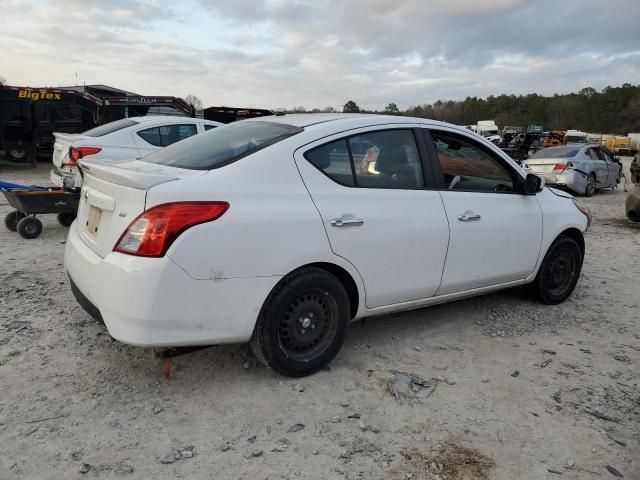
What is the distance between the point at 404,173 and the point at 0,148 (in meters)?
16.3

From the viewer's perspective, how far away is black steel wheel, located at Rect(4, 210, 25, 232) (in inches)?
284

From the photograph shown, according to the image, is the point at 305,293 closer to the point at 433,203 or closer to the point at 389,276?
the point at 389,276

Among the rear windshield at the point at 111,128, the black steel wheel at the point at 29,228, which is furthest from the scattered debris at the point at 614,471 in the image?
the rear windshield at the point at 111,128

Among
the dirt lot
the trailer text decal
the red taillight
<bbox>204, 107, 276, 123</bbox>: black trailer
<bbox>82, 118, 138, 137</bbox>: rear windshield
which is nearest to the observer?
the dirt lot

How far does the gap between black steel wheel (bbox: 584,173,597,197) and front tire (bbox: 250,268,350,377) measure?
13358 mm

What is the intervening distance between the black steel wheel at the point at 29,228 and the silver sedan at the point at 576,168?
11819 millimetres

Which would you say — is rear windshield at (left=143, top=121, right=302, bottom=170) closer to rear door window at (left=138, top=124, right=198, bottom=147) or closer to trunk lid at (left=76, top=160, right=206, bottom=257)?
trunk lid at (left=76, top=160, right=206, bottom=257)

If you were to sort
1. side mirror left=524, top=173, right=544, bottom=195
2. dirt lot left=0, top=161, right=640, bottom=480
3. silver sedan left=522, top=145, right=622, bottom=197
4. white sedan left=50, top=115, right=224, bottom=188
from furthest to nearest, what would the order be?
silver sedan left=522, top=145, right=622, bottom=197 → white sedan left=50, top=115, right=224, bottom=188 → side mirror left=524, top=173, right=544, bottom=195 → dirt lot left=0, top=161, right=640, bottom=480

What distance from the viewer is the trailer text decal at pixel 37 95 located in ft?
51.0

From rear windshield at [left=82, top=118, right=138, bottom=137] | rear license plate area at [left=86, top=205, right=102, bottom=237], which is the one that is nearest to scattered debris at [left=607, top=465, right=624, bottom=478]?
Answer: rear license plate area at [left=86, top=205, right=102, bottom=237]

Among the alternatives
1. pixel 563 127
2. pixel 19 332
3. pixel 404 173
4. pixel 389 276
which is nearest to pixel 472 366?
pixel 389 276

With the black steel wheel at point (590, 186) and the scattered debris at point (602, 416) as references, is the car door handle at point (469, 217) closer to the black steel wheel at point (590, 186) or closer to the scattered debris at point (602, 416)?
the scattered debris at point (602, 416)

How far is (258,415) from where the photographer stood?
2896 millimetres

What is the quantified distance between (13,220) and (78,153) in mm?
1296
